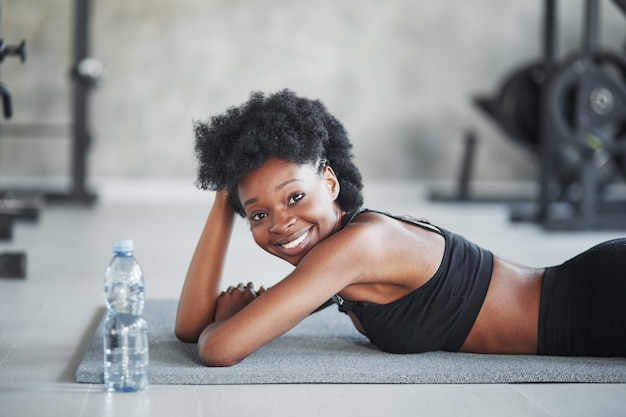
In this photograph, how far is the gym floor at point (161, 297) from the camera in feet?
5.43

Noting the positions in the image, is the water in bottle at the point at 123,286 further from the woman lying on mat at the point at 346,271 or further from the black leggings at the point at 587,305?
the black leggings at the point at 587,305

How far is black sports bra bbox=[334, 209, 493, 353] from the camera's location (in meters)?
1.93

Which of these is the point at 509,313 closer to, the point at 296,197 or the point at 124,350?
the point at 296,197

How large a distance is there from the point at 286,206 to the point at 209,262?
0.33m

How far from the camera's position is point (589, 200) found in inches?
205

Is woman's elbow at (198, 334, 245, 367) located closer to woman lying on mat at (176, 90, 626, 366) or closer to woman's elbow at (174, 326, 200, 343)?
woman lying on mat at (176, 90, 626, 366)

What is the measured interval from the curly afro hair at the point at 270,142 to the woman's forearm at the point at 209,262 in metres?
0.05

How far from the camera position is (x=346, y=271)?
5.86ft

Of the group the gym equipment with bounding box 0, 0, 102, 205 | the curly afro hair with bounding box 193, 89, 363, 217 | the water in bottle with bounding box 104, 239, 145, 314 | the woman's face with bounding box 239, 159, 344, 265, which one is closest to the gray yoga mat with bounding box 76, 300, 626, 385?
the water in bottle with bounding box 104, 239, 145, 314

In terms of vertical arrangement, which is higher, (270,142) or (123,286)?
(270,142)

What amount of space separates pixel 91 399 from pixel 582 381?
99 cm

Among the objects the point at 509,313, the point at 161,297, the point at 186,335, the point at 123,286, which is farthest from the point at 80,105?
the point at 509,313

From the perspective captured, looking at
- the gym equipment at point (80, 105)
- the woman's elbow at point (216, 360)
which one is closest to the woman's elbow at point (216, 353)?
the woman's elbow at point (216, 360)

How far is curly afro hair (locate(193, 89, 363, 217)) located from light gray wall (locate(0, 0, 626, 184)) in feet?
19.3
